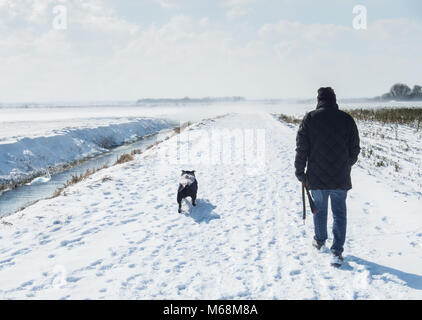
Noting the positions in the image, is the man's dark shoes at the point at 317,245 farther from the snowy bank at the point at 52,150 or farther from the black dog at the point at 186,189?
the snowy bank at the point at 52,150

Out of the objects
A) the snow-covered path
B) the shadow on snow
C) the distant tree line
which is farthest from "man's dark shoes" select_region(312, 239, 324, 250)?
the distant tree line

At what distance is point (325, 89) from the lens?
452cm

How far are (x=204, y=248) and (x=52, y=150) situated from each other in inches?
643

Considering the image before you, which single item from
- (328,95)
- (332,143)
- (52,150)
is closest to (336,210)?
(332,143)

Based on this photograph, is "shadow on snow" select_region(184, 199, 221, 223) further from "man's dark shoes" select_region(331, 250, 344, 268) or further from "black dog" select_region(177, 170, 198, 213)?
"man's dark shoes" select_region(331, 250, 344, 268)

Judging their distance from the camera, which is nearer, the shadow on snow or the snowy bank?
the shadow on snow

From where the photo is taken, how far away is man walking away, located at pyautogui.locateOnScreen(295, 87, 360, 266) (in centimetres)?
445

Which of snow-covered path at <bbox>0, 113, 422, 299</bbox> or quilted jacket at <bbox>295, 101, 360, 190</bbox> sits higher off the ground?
quilted jacket at <bbox>295, 101, 360, 190</bbox>

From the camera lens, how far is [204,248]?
5.24 metres

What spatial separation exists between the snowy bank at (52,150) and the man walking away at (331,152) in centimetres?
1293

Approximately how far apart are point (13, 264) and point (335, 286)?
4907mm

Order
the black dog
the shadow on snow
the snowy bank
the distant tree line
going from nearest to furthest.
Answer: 1. the shadow on snow
2. the black dog
3. the snowy bank
4. the distant tree line

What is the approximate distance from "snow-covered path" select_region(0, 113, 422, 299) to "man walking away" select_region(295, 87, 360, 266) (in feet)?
2.69
